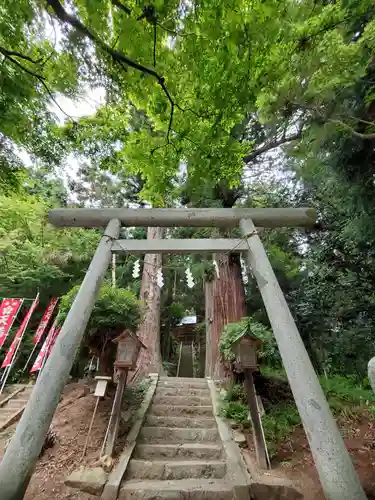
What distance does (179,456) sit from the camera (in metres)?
3.67

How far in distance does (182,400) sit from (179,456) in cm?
141

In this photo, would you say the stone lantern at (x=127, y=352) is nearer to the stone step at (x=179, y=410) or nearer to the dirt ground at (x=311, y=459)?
the stone step at (x=179, y=410)

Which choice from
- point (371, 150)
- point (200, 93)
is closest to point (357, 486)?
point (200, 93)

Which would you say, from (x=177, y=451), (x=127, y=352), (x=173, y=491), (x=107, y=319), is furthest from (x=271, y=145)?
(x=173, y=491)

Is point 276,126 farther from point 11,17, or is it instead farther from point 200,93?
point 11,17

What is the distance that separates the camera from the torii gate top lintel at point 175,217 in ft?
12.4

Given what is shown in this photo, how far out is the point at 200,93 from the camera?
144 inches

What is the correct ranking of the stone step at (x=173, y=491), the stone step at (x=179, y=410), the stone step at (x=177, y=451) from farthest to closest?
1. the stone step at (x=179, y=410)
2. the stone step at (x=177, y=451)
3. the stone step at (x=173, y=491)

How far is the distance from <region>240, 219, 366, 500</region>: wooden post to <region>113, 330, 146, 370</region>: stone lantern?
7.29 ft

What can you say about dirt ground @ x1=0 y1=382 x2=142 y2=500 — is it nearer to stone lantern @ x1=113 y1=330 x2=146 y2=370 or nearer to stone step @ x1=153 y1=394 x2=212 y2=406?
stone step @ x1=153 y1=394 x2=212 y2=406

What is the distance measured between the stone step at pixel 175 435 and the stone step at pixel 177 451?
0.77 ft

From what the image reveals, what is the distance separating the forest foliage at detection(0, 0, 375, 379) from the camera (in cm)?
277

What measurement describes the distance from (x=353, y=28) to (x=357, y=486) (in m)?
5.77

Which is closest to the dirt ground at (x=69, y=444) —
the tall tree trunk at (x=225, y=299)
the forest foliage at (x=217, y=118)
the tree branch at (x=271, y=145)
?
the tall tree trunk at (x=225, y=299)
